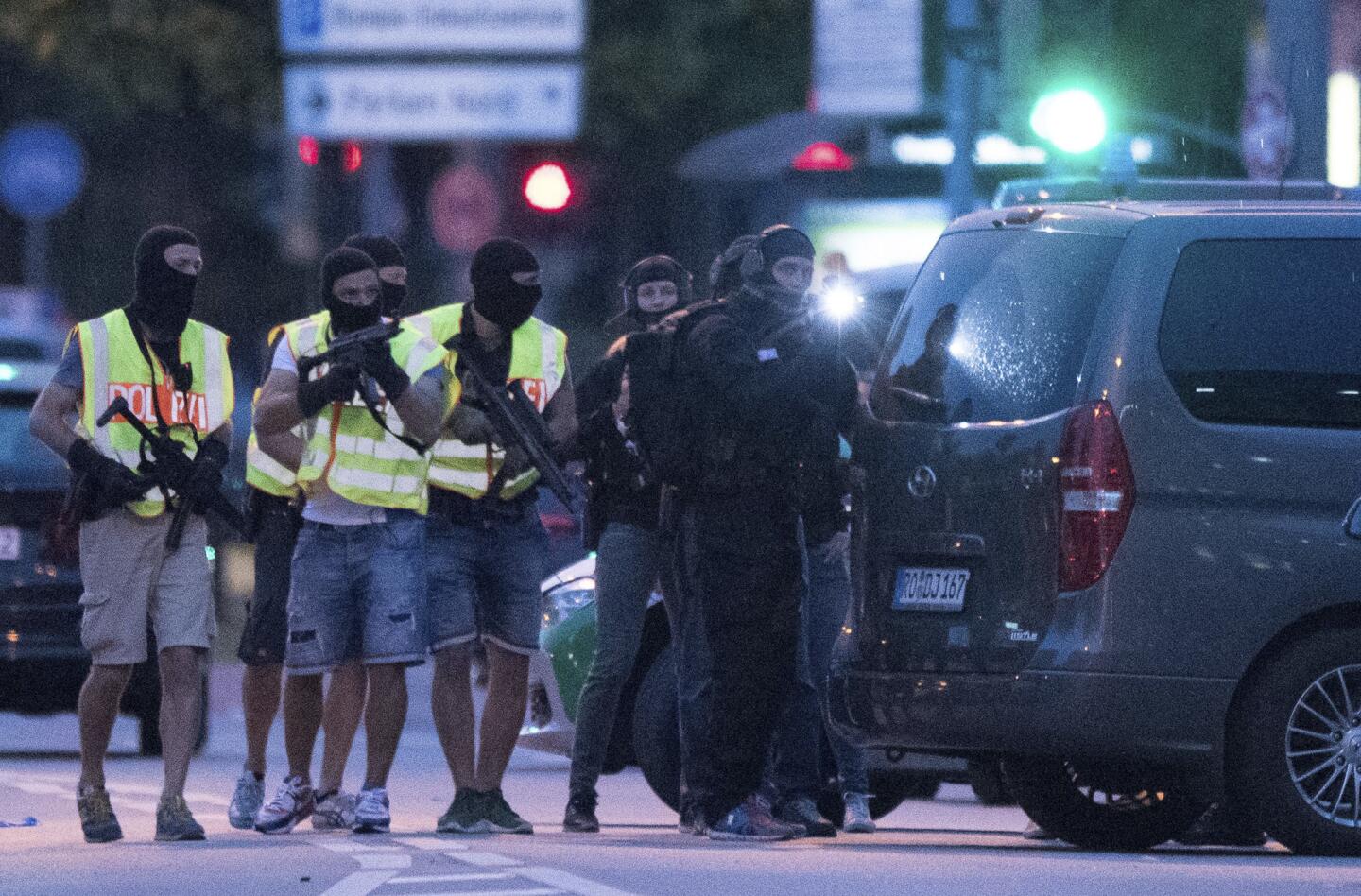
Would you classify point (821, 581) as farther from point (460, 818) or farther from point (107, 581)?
point (107, 581)

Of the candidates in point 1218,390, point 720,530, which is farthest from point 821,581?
point 1218,390

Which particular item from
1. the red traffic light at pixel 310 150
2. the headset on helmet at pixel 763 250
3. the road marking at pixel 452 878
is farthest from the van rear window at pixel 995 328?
the red traffic light at pixel 310 150

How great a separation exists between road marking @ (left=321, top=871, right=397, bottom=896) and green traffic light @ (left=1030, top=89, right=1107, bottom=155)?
34.5ft

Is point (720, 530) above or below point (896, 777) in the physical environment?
above

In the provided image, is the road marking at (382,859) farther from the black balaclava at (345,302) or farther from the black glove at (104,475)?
the black balaclava at (345,302)

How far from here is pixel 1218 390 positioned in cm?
1036

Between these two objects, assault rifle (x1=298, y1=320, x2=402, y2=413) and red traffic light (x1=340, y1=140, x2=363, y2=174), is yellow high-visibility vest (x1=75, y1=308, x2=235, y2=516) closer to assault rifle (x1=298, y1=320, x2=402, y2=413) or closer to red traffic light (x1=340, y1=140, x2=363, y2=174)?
assault rifle (x1=298, y1=320, x2=402, y2=413)

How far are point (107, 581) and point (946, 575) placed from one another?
102 inches

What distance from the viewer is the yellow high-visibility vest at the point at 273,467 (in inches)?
454

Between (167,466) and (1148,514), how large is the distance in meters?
3.04

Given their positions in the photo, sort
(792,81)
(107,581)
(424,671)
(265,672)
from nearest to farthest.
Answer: (107,581) < (265,672) < (424,671) < (792,81)

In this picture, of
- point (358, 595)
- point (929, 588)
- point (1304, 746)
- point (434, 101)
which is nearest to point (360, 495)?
point (358, 595)

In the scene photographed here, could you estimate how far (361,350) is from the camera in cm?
1123

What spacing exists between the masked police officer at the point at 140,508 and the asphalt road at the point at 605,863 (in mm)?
338
